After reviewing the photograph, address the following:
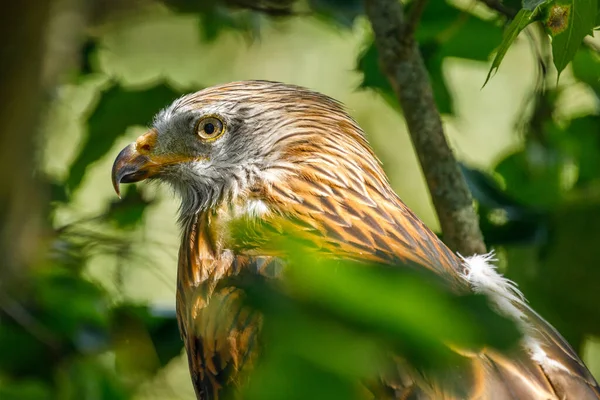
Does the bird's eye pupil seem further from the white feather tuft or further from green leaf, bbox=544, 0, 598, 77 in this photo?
green leaf, bbox=544, 0, 598, 77

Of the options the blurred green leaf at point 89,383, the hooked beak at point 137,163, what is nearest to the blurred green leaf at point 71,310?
the blurred green leaf at point 89,383

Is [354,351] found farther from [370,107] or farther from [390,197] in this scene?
[370,107]

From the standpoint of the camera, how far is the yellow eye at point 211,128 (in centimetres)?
457

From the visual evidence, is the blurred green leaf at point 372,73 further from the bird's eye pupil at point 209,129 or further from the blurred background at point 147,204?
the bird's eye pupil at point 209,129

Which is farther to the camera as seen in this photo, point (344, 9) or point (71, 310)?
point (344, 9)

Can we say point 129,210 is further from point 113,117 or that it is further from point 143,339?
point 143,339

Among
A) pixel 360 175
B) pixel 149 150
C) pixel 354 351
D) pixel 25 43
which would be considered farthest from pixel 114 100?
pixel 354 351

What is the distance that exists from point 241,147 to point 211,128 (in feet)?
0.57

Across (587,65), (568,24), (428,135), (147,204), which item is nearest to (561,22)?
(568,24)

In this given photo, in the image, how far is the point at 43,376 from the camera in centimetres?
421

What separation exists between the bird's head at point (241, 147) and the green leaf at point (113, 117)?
22cm

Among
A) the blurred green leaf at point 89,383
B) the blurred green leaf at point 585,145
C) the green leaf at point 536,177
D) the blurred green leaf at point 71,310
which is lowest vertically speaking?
the blurred green leaf at point 71,310

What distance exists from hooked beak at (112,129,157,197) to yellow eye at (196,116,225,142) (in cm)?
22

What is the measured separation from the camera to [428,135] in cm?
404
